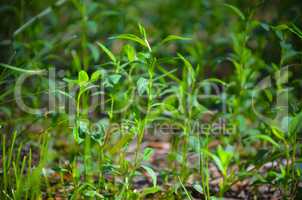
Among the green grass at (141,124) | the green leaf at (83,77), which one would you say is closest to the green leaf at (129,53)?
the green grass at (141,124)

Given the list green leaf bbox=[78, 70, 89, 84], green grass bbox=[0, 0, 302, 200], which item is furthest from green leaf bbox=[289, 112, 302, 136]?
green leaf bbox=[78, 70, 89, 84]

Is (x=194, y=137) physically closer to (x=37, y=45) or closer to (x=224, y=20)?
(x=37, y=45)

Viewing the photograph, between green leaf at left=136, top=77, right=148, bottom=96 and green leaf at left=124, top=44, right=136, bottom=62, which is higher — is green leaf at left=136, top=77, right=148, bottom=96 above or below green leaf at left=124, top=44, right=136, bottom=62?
below

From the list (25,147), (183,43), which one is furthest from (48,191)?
(183,43)

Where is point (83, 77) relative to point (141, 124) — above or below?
above

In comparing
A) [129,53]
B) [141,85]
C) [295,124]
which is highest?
[129,53]

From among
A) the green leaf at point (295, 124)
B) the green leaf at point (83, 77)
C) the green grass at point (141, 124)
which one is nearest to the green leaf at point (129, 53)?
the green grass at point (141, 124)

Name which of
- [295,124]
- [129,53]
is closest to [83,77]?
[129,53]

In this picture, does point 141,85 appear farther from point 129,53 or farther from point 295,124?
point 295,124

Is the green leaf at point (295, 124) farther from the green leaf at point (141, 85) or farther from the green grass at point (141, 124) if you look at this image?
the green leaf at point (141, 85)

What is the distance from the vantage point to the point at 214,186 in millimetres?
1920

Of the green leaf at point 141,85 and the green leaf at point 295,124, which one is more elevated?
the green leaf at point 141,85

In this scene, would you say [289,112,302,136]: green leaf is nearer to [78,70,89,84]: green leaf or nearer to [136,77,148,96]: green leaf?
[136,77,148,96]: green leaf

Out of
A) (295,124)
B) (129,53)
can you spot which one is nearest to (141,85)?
(129,53)
